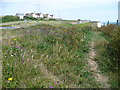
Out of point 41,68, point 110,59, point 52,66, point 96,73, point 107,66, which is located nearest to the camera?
point 41,68

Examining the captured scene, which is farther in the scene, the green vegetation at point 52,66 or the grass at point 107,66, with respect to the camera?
the grass at point 107,66

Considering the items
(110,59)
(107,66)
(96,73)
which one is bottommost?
(96,73)

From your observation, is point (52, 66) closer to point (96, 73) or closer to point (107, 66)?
point (96, 73)

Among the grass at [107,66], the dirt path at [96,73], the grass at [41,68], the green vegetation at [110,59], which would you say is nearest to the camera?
the grass at [41,68]

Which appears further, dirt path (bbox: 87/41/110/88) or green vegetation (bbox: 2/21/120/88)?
dirt path (bbox: 87/41/110/88)

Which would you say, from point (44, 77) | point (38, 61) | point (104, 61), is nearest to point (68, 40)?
point (104, 61)

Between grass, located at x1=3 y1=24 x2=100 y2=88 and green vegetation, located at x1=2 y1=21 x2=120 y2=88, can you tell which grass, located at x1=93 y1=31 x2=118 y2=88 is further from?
grass, located at x1=3 y1=24 x2=100 y2=88

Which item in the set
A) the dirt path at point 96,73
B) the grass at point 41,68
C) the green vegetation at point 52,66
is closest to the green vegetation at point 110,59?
the green vegetation at point 52,66

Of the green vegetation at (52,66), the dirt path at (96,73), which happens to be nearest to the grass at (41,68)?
the green vegetation at (52,66)

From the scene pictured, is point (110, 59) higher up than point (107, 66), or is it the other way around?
point (110, 59)

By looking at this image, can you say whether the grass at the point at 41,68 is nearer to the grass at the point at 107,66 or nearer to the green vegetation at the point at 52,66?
the green vegetation at the point at 52,66

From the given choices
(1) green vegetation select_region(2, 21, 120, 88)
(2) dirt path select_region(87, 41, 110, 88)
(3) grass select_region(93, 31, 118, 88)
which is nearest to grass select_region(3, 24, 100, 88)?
(1) green vegetation select_region(2, 21, 120, 88)

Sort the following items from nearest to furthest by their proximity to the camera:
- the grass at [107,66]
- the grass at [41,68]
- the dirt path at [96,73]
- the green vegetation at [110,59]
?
the grass at [41,68], the dirt path at [96,73], the grass at [107,66], the green vegetation at [110,59]

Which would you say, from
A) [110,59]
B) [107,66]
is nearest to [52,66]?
[107,66]
